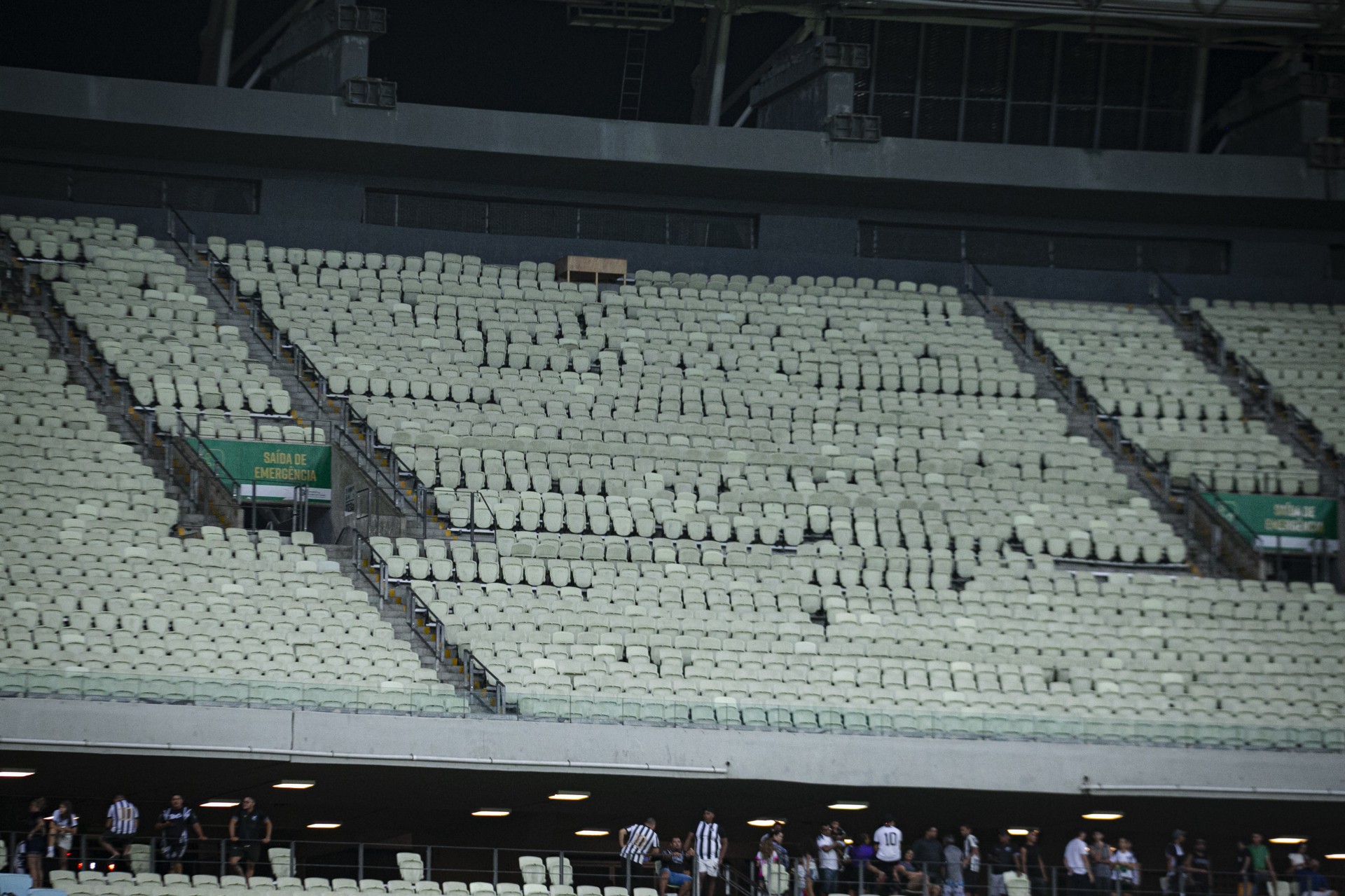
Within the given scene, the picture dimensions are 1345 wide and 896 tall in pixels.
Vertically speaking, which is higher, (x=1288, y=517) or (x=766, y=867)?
(x=1288, y=517)

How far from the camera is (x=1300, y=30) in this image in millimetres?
33781

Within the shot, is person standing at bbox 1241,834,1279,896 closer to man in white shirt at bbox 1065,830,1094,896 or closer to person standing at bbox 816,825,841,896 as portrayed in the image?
man in white shirt at bbox 1065,830,1094,896

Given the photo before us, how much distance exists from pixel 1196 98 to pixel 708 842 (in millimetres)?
20300

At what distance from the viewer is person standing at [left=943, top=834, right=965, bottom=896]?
21547 millimetres

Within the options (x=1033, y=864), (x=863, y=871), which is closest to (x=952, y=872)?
(x=863, y=871)

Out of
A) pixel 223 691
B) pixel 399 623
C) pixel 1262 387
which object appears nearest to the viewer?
pixel 223 691

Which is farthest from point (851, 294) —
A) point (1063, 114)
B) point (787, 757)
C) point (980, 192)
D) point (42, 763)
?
point (42, 763)

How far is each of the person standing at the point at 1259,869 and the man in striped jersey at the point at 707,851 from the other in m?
6.32

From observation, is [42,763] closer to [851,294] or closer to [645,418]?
[645,418]

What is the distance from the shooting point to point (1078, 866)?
22.2 m

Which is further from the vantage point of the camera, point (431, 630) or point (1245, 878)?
point (431, 630)

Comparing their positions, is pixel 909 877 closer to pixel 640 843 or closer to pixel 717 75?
pixel 640 843

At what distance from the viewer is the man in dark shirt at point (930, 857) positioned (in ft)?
70.9

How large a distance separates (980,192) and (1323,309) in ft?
22.7
